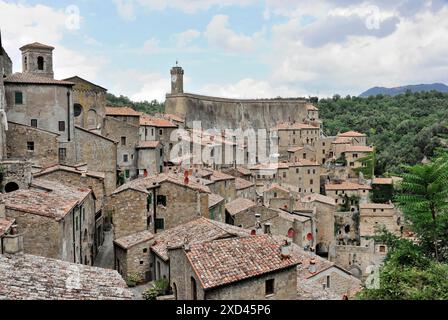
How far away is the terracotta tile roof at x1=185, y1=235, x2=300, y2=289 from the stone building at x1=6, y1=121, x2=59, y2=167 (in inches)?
570

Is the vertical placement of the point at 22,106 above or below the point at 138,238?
above

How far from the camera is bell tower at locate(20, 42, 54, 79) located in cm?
3500

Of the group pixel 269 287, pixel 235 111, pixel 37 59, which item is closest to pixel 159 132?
pixel 37 59

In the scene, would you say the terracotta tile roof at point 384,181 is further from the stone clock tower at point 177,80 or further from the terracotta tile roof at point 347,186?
the stone clock tower at point 177,80

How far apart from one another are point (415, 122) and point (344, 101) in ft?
133

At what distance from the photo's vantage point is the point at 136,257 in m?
22.1

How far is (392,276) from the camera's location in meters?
12.6

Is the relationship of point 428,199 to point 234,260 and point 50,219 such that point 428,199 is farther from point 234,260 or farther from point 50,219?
point 50,219

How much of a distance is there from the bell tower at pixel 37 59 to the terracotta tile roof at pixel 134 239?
17.7 m

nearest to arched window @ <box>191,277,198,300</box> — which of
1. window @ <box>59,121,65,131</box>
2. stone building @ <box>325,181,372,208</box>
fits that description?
window @ <box>59,121,65,131</box>

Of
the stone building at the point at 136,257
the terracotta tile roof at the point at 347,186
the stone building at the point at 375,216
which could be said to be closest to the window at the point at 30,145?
the stone building at the point at 136,257
